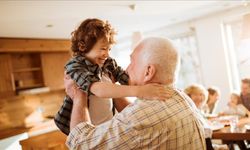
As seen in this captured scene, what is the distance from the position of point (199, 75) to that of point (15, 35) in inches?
134

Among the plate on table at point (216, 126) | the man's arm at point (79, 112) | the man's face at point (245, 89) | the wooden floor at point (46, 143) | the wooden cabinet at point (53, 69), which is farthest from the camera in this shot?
the wooden cabinet at point (53, 69)

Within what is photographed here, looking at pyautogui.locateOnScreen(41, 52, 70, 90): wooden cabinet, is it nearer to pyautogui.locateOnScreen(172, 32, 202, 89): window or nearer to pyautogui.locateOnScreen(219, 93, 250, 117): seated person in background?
pyautogui.locateOnScreen(172, 32, 202, 89): window

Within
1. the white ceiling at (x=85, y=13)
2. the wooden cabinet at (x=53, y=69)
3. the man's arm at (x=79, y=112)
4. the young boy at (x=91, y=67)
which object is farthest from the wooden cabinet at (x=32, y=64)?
the man's arm at (x=79, y=112)

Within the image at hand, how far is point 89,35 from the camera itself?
4.70ft

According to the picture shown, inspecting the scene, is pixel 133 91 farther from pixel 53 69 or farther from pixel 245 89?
pixel 53 69

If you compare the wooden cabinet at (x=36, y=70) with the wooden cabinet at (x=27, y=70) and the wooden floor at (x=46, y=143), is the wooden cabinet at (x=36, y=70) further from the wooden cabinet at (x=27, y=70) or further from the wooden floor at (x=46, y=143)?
the wooden floor at (x=46, y=143)

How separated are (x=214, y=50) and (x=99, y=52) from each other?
14.1 feet

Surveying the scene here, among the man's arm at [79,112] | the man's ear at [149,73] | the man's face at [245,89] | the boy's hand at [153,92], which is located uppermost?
the man's ear at [149,73]

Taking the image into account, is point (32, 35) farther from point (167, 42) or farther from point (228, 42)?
point (167, 42)

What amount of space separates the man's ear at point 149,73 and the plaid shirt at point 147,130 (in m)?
0.10

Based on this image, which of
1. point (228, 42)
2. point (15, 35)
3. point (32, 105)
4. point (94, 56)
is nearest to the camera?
point (94, 56)

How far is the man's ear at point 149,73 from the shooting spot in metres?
1.16

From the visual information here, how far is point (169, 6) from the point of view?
420cm

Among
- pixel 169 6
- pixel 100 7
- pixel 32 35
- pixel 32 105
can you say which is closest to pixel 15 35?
pixel 32 35
